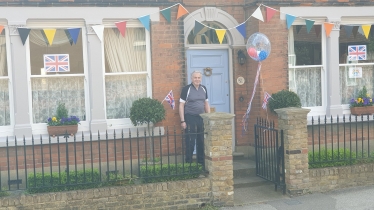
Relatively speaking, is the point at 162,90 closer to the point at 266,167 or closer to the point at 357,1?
the point at 266,167

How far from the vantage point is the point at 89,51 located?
9234 millimetres

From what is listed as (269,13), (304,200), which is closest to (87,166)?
(304,200)

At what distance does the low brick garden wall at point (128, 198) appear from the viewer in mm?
7277

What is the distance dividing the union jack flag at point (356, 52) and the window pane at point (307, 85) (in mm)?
846

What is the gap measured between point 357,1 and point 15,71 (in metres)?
6.98

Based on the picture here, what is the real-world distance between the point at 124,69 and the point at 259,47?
2.56 metres

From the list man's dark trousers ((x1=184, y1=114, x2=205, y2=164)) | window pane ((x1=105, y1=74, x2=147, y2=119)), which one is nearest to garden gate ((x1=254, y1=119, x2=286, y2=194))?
man's dark trousers ((x1=184, y1=114, x2=205, y2=164))

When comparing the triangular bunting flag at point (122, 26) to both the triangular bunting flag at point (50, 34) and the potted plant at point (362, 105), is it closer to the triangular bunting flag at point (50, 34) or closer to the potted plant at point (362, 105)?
the triangular bunting flag at point (50, 34)

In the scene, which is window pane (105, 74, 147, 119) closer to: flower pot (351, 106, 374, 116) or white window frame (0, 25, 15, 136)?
white window frame (0, 25, 15, 136)

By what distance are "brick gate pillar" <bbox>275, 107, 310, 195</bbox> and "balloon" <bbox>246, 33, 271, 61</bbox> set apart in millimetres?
1507

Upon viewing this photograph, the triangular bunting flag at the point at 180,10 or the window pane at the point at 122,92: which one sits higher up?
the triangular bunting flag at the point at 180,10

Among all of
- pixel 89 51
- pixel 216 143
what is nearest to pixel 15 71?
pixel 89 51

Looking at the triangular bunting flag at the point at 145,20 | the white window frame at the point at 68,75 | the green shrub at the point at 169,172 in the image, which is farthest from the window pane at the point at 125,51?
the green shrub at the point at 169,172

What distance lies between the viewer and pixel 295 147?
8.42m
